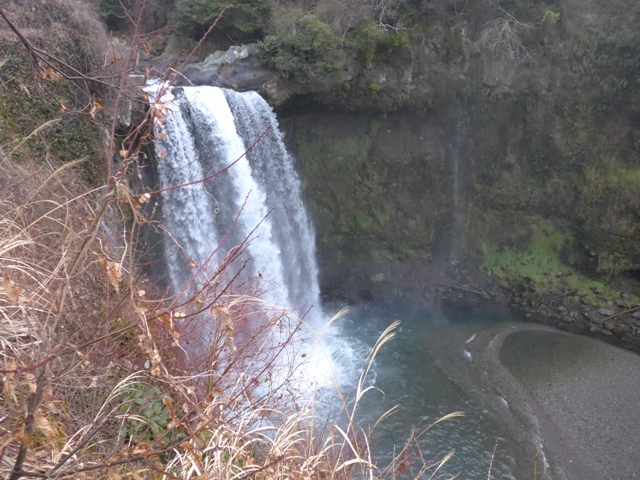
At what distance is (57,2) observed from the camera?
6.96m

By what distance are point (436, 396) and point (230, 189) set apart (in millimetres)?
5960

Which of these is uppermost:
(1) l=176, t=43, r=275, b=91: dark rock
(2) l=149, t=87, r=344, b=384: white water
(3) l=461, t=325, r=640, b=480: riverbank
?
(1) l=176, t=43, r=275, b=91: dark rock

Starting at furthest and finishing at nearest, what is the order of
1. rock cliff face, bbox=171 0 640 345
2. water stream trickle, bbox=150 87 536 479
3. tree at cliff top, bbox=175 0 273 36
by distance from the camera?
rock cliff face, bbox=171 0 640 345 → tree at cliff top, bbox=175 0 273 36 → water stream trickle, bbox=150 87 536 479

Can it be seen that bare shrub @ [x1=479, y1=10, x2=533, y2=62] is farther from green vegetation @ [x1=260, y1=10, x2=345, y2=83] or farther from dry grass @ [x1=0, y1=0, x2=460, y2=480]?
dry grass @ [x1=0, y1=0, x2=460, y2=480]

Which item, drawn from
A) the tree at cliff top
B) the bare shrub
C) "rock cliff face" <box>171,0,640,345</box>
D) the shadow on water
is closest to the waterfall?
"rock cliff face" <box>171,0,640,345</box>

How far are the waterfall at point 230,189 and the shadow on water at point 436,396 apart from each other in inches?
88.3

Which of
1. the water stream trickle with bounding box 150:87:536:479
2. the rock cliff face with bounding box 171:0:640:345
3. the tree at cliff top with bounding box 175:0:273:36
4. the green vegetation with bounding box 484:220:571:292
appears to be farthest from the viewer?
the green vegetation with bounding box 484:220:571:292

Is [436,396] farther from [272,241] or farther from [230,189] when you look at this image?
[230,189]

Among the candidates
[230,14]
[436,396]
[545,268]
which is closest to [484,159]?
[545,268]

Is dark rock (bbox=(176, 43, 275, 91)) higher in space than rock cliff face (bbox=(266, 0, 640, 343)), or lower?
higher

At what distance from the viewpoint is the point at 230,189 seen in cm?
950

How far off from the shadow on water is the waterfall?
2.24 meters

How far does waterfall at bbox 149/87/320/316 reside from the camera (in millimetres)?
8422

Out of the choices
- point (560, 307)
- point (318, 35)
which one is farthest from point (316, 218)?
point (560, 307)
